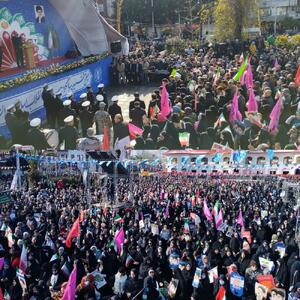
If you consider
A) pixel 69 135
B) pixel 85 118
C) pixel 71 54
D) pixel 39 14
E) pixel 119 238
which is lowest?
pixel 119 238

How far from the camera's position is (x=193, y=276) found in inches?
260

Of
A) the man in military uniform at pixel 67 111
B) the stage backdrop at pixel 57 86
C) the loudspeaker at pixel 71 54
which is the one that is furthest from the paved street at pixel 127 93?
the man in military uniform at pixel 67 111

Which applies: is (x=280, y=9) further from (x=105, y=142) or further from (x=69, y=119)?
(x=105, y=142)

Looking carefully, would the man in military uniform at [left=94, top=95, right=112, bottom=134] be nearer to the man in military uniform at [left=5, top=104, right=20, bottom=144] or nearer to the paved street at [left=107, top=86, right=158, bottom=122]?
the man in military uniform at [left=5, top=104, right=20, bottom=144]

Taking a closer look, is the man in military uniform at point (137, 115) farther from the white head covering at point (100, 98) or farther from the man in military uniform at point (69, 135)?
the man in military uniform at point (69, 135)

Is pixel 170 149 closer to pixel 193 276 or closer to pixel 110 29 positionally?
pixel 193 276

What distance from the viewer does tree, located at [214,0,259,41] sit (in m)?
19.7

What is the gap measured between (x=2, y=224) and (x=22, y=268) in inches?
76.3

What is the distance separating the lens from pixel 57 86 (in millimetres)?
14320

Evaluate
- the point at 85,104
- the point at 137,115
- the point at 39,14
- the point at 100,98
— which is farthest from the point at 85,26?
Result: the point at 137,115

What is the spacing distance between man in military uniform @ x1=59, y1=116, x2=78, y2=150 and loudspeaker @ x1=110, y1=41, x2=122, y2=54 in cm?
661

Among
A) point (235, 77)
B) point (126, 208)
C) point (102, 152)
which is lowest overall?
point (126, 208)

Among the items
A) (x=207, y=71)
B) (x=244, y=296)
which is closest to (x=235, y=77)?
(x=207, y=71)

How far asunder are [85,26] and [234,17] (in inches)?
268
